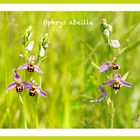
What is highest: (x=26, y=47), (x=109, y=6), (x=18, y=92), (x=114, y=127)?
(x=109, y=6)

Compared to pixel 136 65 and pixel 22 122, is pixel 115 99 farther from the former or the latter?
pixel 22 122

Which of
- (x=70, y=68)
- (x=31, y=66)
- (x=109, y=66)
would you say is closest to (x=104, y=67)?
(x=109, y=66)

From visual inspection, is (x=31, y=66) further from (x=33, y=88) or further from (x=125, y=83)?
(x=125, y=83)

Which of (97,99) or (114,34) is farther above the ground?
(114,34)

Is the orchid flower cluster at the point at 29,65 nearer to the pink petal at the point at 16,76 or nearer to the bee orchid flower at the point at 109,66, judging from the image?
the pink petal at the point at 16,76

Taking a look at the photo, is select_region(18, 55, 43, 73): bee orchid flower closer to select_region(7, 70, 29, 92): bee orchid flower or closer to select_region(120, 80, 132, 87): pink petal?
select_region(7, 70, 29, 92): bee orchid flower

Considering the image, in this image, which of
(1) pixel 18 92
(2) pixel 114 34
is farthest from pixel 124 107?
(1) pixel 18 92

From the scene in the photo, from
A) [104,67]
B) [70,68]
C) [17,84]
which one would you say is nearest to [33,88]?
[17,84]
